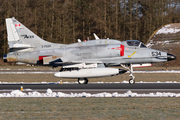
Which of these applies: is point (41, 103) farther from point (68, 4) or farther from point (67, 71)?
point (68, 4)

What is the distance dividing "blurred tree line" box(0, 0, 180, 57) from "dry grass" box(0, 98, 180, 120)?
53828 millimetres

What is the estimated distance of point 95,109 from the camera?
11.1m

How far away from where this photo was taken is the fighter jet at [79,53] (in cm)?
2347

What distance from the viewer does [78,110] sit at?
11.0 meters

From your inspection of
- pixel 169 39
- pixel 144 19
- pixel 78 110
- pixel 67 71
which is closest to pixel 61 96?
pixel 78 110

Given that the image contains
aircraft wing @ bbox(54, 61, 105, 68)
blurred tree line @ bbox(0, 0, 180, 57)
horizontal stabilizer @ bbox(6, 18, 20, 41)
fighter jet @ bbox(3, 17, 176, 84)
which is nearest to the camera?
aircraft wing @ bbox(54, 61, 105, 68)

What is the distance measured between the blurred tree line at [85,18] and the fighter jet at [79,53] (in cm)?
4245

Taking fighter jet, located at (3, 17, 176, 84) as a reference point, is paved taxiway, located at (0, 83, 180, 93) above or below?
below

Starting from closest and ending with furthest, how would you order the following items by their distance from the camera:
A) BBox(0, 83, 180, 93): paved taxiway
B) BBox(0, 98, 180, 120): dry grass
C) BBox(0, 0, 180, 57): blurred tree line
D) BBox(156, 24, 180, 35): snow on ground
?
1. BBox(0, 98, 180, 120): dry grass
2. BBox(0, 83, 180, 93): paved taxiway
3. BBox(156, 24, 180, 35): snow on ground
4. BBox(0, 0, 180, 57): blurred tree line

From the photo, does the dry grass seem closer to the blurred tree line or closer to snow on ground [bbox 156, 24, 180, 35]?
the blurred tree line

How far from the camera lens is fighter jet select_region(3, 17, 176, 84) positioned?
2347cm

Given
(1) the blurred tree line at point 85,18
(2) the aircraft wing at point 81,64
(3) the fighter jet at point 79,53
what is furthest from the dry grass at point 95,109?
(1) the blurred tree line at point 85,18

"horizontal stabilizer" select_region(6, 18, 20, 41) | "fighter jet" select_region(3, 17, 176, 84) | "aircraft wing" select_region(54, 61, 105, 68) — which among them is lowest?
"aircraft wing" select_region(54, 61, 105, 68)

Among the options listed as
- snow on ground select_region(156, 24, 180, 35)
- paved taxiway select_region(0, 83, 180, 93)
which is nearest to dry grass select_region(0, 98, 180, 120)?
paved taxiway select_region(0, 83, 180, 93)
